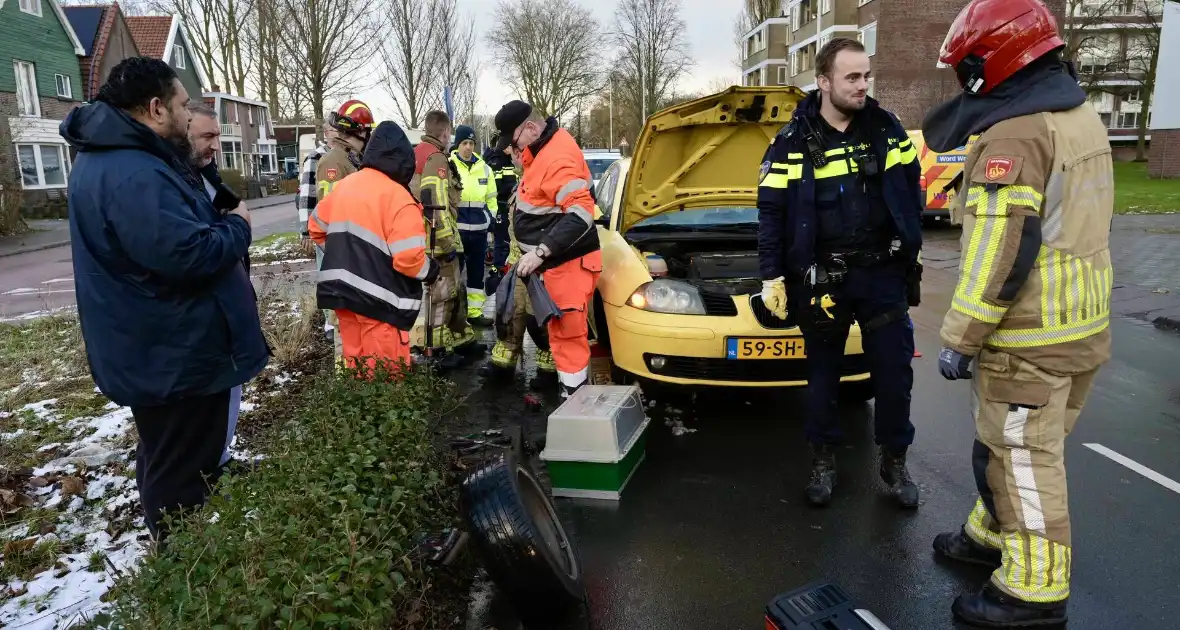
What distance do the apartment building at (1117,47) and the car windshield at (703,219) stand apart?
36.8m

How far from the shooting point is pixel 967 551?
313 cm

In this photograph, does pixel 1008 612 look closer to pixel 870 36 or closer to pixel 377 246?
pixel 377 246

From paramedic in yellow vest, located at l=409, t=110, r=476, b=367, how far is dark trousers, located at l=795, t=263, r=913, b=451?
328 centimetres

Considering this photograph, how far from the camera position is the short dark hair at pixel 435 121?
7.31 metres

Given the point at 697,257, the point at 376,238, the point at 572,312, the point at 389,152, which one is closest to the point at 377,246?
the point at 376,238

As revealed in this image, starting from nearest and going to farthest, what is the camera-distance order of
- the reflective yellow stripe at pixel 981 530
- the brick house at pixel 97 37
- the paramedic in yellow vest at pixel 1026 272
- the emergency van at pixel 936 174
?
the paramedic in yellow vest at pixel 1026 272, the reflective yellow stripe at pixel 981 530, the emergency van at pixel 936 174, the brick house at pixel 97 37

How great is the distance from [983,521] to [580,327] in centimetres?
241

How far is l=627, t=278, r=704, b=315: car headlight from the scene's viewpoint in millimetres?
4508

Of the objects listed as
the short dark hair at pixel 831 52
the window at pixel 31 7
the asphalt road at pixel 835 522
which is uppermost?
the window at pixel 31 7

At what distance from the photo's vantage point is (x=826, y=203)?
346 centimetres

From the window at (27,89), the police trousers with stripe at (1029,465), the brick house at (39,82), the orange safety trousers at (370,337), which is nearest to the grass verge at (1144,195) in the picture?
the police trousers with stripe at (1029,465)

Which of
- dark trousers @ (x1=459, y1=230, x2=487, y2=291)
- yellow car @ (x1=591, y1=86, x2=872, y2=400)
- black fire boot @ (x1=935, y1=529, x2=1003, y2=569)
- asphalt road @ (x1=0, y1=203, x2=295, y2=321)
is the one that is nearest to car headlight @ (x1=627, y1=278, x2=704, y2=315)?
yellow car @ (x1=591, y1=86, x2=872, y2=400)

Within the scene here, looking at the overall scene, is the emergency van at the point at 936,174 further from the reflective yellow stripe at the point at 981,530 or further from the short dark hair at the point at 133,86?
the short dark hair at the point at 133,86

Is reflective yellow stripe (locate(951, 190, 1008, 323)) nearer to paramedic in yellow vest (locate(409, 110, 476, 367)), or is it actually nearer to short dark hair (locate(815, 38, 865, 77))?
short dark hair (locate(815, 38, 865, 77))
